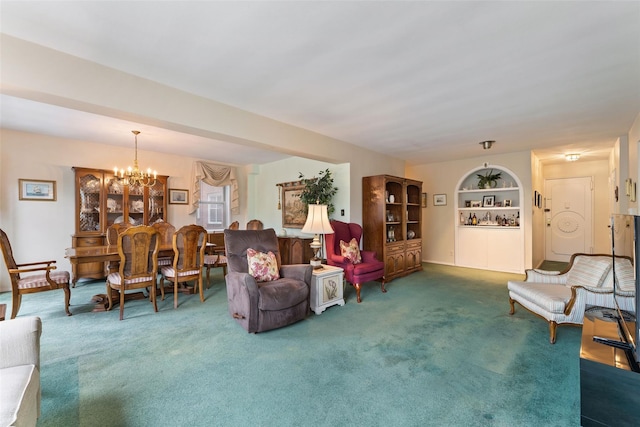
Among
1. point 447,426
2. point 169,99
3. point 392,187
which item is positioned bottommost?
point 447,426

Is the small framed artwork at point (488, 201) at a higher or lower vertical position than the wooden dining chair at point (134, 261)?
higher

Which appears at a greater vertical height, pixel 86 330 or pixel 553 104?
pixel 553 104

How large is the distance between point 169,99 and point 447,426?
11.2 feet

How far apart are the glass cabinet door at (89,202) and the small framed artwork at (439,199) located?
22.7 feet

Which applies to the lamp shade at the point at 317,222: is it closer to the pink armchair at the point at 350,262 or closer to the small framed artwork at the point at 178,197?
the pink armchair at the point at 350,262

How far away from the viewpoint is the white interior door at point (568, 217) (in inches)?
257

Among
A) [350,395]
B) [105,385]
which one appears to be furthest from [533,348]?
[105,385]

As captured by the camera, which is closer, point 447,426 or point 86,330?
point 447,426

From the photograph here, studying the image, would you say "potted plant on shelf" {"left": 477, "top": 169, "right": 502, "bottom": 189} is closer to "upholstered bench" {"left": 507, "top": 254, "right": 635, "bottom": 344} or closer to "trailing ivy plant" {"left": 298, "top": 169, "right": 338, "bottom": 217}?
"upholstered bench" {"left": 507, "top": 254, "right": 635, "bottom": 344}

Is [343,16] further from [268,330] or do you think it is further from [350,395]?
[268,330]

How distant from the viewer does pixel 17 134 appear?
14.4ft

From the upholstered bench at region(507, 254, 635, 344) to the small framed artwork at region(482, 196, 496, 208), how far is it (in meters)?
2.99

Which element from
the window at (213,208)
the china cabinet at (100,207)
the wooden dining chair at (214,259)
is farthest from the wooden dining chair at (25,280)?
the window at (213,208)

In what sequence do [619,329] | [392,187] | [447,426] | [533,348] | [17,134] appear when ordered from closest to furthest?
[447,426] → [619,329] → [533,348] → [17,134] → [392,187]
